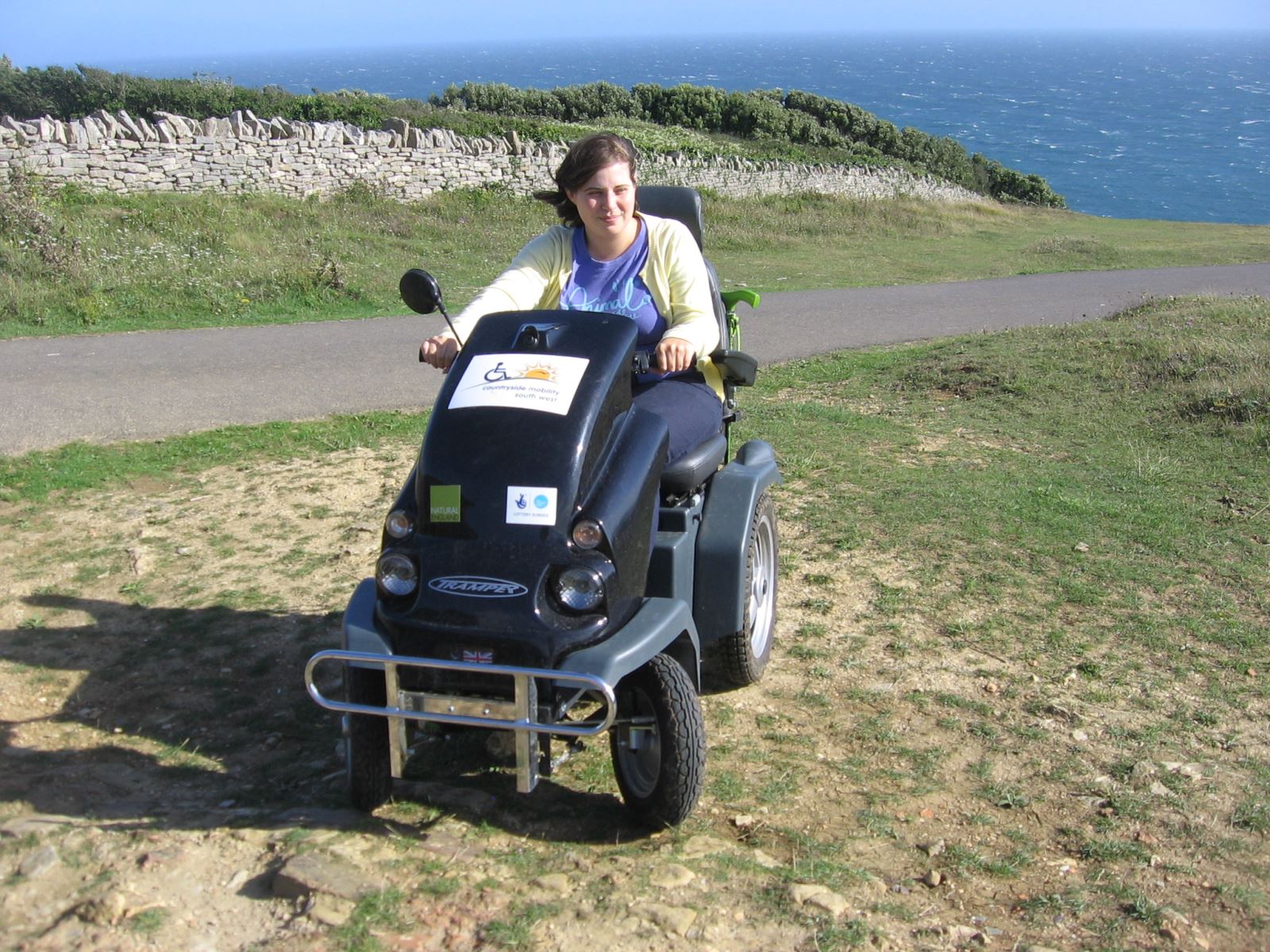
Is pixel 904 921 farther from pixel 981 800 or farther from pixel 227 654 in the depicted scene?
pixel 227 654

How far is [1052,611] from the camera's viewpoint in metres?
5.29

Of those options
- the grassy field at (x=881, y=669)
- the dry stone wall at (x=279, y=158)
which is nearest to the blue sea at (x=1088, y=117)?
the dry stone wall at (x=279, y=158)

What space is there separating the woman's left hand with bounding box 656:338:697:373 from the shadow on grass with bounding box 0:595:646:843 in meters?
1.34

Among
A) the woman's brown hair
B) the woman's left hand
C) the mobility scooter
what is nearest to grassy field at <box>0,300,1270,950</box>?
the mobility scooter

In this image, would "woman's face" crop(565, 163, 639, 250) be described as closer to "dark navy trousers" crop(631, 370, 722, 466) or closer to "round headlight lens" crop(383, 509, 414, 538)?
"dark navy trousers" crop(631, 370, 722, 466)

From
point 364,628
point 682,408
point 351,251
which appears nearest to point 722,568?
point 682,408

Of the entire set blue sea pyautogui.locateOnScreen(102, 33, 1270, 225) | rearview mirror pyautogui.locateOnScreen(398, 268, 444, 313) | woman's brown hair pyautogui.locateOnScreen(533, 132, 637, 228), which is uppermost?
woman's brown hair pyautogui.locateOnScreen(533, 132, 637, 228)

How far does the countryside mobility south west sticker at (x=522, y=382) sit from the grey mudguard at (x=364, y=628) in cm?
59

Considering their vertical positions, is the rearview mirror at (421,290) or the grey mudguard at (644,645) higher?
the rearview mirror at (421,290)

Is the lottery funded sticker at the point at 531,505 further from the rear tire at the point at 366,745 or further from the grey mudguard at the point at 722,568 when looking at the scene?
the grey mudguard at the point at 722,568

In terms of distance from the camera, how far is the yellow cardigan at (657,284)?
421 cm

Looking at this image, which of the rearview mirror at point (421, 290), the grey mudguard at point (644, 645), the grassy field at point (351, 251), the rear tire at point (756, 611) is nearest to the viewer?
the grey mudguard at point (644, 645)

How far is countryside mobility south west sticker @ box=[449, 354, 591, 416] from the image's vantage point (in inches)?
136

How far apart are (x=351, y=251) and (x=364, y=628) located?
1389 cm
